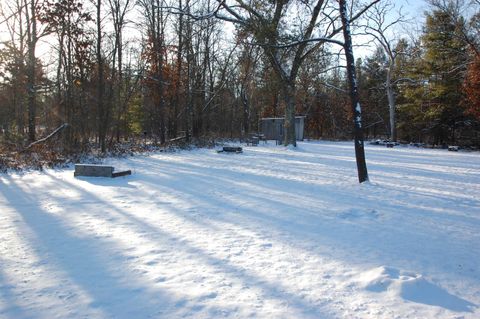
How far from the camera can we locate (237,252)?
4.33 m

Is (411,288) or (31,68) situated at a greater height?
(31,68)

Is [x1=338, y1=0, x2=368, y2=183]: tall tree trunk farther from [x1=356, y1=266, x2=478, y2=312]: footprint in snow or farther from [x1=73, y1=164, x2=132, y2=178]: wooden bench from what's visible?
[x1=73, y1=164, x2=132, y2=178]: wooden bench

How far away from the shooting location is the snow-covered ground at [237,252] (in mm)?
3094

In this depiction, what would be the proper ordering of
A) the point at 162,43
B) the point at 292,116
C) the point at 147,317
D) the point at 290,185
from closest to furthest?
the point at 147,317 → the point at 290,185 → the point at 292,116 → the point at 162,43

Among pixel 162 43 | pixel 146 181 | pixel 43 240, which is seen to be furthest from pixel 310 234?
pixel 162 43

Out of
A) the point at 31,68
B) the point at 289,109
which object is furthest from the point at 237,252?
the point at 31,68

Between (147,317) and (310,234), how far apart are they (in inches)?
114

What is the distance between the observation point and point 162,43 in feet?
75.2

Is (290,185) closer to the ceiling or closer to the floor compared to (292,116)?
closer to the floor

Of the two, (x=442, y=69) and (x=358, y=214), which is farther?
(x=442, y=69)

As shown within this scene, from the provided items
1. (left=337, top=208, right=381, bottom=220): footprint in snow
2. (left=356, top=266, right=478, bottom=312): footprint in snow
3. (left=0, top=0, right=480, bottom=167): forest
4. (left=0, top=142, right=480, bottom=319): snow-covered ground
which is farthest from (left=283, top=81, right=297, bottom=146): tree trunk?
(left=356, top=266, right=478, bottom=312): footprint in snow

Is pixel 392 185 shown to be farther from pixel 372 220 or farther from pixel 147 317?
pixel 147 317

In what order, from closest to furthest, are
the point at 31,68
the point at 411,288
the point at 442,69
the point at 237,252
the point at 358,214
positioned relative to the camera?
1. the point at 411,288
2. the point at 237,252
3. the point at 358,214
4. the point at 31,68
5. the point at 442,69

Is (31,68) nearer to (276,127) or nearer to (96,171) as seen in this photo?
(96,171)
